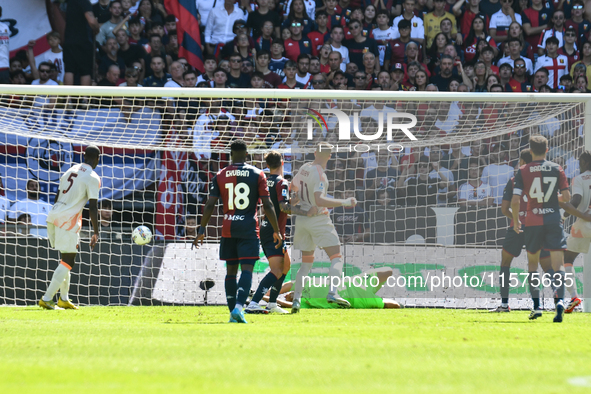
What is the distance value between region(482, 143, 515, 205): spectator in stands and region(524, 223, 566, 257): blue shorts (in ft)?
7.94

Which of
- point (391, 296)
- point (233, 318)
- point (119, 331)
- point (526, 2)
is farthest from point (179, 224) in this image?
point (526, 2)

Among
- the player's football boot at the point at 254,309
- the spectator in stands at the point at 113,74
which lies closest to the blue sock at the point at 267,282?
the player's football boot at the point at 254,309

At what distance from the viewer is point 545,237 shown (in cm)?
705

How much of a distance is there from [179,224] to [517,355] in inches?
294

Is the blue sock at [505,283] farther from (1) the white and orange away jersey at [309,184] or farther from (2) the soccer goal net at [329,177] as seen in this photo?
(1) the white and orange away jersey at [309,184]

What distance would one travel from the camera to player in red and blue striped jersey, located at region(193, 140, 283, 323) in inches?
250

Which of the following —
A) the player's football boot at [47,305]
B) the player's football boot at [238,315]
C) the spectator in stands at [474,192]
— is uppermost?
the spectator in stands at [474,192]

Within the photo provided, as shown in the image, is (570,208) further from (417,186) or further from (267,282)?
(267,282)

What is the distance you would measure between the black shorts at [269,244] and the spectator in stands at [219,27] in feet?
20.8

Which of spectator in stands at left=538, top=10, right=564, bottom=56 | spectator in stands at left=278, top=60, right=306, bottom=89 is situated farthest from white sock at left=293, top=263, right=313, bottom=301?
spectator in stands at left=538, top=10, right=564, bottom=56

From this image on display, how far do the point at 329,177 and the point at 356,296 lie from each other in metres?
1.81

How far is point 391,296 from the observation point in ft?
31.1

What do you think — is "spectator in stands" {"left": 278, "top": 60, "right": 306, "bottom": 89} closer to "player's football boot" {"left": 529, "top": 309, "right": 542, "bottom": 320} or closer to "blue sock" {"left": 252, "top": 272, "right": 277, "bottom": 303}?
"blue sock" {"left": 252, "top": 272, "right": 277, "bottom": 303}

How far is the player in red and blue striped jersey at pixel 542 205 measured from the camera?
704 centimetres
